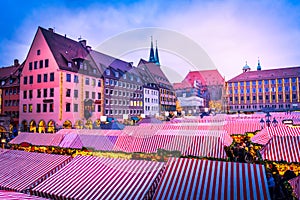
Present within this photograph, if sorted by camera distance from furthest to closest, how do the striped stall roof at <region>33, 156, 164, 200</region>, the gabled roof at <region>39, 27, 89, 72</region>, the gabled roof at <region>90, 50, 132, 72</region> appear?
the gabled roof at <region>90, 50, 132, 72</region> < the gabled roof at <region>39, 27, 89, 72</region> < the striped stall roof at <region>33, 156, 164, 200</region>

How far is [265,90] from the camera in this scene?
60.2 m

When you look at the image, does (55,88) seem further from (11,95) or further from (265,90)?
(265,90)

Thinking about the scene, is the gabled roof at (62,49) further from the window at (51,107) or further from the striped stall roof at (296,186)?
the striped stall roof at (296,186)

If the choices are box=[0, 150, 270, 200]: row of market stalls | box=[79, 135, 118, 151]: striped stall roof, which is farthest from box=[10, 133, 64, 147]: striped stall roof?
box=[0, 150, 270, 200]: row of market stalls

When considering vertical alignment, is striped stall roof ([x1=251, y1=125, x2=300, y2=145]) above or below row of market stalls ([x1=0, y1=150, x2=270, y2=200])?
above

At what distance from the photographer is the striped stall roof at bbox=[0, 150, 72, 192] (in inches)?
251

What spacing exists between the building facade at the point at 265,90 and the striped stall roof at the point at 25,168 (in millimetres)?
57456

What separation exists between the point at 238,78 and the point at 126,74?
36.2 meters

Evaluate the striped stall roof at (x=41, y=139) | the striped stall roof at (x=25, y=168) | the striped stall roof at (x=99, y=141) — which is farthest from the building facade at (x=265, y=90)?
the striped stall roof at (x=25, y=168)

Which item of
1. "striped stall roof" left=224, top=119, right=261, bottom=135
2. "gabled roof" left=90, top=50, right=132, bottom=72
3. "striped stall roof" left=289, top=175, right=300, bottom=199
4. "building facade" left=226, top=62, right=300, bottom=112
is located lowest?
"striped stall roof" left=289, top=175, right=300, bottom=199

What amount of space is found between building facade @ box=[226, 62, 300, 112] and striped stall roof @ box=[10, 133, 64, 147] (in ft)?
180

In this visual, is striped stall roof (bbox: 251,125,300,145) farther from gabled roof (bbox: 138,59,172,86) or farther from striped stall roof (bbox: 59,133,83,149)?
gabled roof (bbox: 138,59,172,86)

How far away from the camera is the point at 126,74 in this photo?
140 ft

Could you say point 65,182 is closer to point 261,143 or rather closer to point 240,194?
point 240,194
